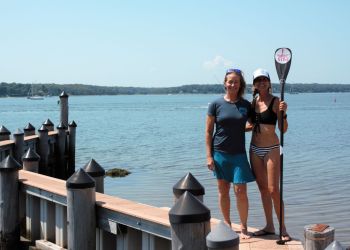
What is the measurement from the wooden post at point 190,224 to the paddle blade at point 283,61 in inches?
97.3

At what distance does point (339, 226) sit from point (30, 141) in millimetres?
7909

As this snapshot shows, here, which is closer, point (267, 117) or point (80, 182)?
point (80, 182)

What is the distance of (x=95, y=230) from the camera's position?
237 inches

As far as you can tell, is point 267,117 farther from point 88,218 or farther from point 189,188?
point 88,218

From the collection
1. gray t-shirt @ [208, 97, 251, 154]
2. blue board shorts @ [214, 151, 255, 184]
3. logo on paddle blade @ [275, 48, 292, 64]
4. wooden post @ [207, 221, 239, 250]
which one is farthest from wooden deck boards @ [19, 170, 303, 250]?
logo on paddle blade @ [275, 48, 292, 64]

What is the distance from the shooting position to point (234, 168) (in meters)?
6.10

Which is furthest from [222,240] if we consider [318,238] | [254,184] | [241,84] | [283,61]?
[254,184]

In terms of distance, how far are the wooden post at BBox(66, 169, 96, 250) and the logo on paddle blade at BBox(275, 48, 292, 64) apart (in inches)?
99.9

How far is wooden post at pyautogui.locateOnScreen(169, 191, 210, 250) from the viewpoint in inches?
169

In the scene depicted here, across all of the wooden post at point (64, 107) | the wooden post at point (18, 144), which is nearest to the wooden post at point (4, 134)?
the wooden post at point (18, 144)

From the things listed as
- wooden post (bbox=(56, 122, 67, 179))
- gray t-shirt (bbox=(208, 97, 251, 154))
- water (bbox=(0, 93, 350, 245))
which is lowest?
water (bbox=(0, 93, 350, 245))

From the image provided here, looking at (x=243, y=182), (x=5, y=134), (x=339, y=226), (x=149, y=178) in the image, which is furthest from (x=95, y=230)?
(x=149, y=178)

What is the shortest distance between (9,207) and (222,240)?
4236mm

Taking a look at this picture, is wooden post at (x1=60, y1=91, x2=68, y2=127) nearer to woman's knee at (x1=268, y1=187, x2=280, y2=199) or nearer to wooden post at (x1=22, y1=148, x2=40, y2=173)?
wooden post at (x1=22, y1=148, x2=40, y2=173)
